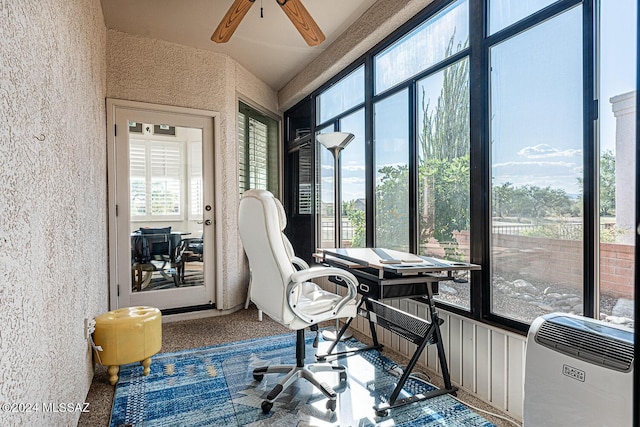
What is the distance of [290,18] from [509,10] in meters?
1.24

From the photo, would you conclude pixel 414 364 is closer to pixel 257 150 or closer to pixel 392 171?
pixel 392 171

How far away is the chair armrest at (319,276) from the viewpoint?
1842mm

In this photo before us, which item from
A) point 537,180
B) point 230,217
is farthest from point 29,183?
point 230,217

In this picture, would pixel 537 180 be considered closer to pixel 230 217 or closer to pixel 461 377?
pixel 461 377

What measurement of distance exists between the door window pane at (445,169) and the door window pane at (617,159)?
0.71 meters

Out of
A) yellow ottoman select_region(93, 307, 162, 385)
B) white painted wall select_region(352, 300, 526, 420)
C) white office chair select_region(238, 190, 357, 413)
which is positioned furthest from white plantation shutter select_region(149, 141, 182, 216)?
white painted wall select_region(352, 300, 526, 420)

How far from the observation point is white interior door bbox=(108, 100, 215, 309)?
11.1ft

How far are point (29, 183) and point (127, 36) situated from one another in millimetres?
2822

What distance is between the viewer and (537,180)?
1.81 metres

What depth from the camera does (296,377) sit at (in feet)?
6.91

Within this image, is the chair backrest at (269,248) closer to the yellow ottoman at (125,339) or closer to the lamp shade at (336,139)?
the yellow ottoman at (125,339)

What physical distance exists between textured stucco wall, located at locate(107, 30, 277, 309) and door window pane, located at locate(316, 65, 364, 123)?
89 cm

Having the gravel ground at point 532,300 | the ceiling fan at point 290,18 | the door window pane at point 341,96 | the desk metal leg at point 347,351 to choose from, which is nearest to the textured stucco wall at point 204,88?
the door window pane at point 341,96

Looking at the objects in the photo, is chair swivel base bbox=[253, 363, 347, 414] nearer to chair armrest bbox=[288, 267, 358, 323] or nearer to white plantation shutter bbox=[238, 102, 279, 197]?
chair armrest bbox=[288, 267, 358, 323]
